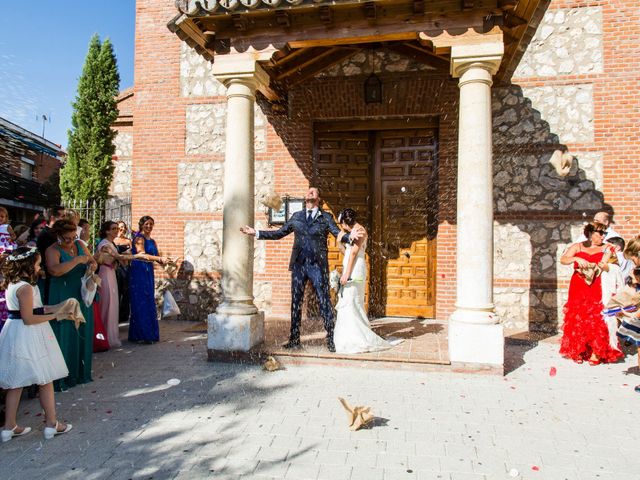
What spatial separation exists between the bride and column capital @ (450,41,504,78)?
2.22 metres

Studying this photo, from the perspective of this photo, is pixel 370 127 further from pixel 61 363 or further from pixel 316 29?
pixel 61 363

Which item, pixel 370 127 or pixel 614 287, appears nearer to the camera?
pixel 614 287

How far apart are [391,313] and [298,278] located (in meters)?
2.78

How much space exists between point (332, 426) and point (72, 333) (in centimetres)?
309

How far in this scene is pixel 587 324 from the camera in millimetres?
5645

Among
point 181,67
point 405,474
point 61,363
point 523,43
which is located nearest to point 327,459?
point 405,474

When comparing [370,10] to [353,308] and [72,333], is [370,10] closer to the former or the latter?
[353,308]

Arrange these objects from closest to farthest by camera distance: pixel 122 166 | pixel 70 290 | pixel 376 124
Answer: pixel 70 290
pixel 376 124
pixel 122 166

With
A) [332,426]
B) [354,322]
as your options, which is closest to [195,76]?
[354,322]

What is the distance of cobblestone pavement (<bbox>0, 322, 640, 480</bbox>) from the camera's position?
3059 mm

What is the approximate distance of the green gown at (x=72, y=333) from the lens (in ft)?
15.5

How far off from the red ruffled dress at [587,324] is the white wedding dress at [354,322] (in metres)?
2.33

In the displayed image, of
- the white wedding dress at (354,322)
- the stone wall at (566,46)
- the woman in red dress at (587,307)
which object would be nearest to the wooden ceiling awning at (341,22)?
the stone wall at (566,46)

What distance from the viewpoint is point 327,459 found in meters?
3.18
